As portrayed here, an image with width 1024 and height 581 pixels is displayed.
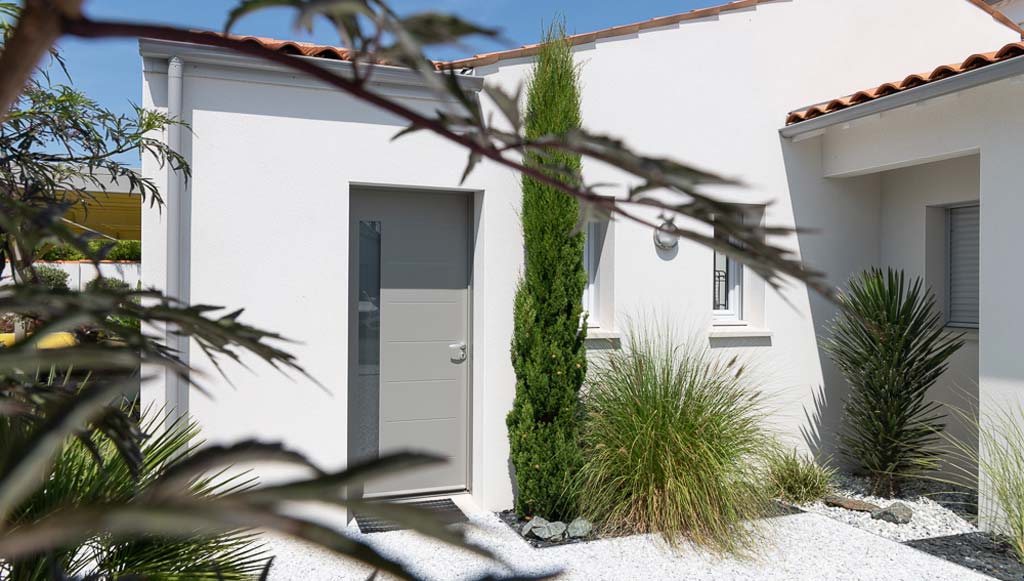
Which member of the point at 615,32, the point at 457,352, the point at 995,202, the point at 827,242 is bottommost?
the point at 457,352

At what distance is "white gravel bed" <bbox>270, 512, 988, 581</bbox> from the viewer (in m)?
4.72

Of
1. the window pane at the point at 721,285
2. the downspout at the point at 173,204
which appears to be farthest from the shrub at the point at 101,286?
the window pane at the point at 721,285

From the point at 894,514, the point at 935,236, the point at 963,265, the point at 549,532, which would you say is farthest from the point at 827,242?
the point at 549,532

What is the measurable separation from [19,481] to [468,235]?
5.77 metres

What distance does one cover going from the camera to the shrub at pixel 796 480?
6.33 metres

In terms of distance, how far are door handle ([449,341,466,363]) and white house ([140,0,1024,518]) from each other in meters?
0.02

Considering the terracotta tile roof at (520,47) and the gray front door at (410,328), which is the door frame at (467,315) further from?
the terracotta tile roof at (520,47)

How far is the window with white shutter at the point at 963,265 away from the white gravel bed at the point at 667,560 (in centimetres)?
252

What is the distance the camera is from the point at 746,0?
6746 millimetres

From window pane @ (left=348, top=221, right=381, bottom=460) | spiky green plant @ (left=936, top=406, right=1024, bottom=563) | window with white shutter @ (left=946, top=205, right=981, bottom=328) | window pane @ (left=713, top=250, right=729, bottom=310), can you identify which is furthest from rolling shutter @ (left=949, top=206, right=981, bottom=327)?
window pane @ (left=348, top=221, right=381, bottom=460)

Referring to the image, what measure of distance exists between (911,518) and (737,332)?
78.1 inches

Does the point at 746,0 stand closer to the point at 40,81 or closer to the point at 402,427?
the point at 402,427

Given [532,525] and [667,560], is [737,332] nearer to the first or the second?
[667,560]

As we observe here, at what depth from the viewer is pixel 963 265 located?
675 centimetres
